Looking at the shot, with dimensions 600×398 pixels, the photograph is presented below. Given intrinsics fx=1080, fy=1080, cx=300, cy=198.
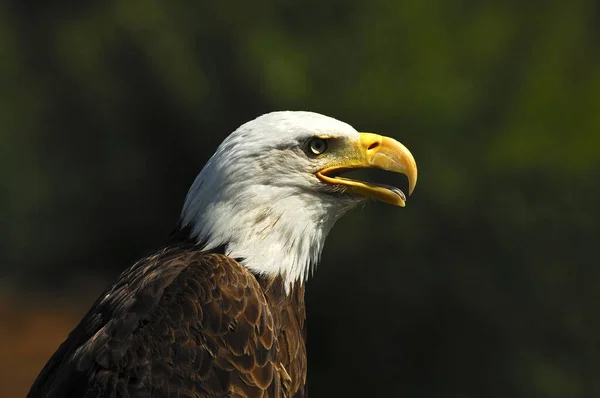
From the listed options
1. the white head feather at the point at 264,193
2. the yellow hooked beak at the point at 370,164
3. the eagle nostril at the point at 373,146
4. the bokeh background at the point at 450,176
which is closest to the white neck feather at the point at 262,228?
the white head feather at the point at 264,193

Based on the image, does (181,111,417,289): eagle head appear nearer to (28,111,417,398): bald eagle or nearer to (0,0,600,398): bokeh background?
(28,111,417,398): bald eagle

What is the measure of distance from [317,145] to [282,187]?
199mm

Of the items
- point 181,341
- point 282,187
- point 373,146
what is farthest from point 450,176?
point 181,341

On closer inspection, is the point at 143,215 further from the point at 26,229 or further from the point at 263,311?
the point at 263,311

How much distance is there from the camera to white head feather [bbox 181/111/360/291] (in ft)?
12.1

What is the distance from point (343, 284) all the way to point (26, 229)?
601 cm

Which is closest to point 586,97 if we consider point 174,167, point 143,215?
point 174,167

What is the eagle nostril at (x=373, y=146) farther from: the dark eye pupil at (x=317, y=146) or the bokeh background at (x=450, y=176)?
the bokeh background at (x=450, y=176)

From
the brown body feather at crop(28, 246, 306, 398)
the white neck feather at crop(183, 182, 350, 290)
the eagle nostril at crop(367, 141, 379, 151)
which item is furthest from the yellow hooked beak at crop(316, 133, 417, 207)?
the brown body feather at crop(28, 246, 306, 398)

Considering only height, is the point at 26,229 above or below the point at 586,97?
below

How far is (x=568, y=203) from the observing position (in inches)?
342

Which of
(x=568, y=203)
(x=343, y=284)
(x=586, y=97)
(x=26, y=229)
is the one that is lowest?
(x=26, y=229)

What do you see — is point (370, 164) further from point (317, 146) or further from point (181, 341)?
point (181, 341)

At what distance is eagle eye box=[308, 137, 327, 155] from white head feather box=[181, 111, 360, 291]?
25 millimetres
